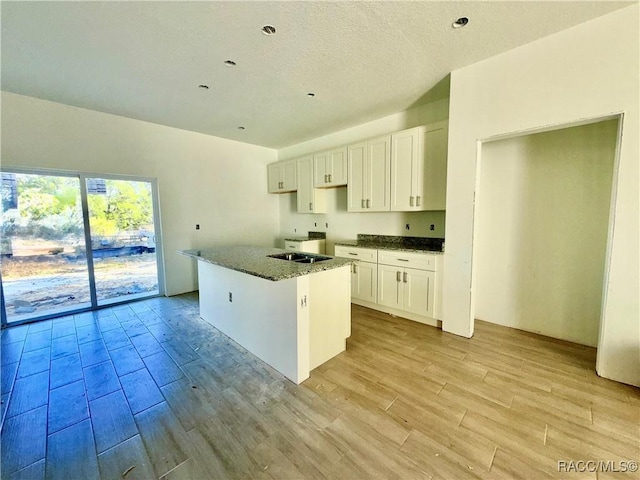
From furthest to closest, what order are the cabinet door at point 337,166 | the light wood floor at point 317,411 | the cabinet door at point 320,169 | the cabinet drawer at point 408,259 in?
the cabinet door at point 320,169
the cabinet door at point 337,166
the cabinet drawer at point 408,259
the light wood floor at point 317,411

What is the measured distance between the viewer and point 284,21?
1958 millimetres

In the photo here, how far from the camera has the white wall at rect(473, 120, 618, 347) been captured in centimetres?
249

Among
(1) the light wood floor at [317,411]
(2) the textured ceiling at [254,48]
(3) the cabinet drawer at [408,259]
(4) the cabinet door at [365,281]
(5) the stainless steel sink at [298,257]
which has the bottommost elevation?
(1) the light wood floor at [317,411]

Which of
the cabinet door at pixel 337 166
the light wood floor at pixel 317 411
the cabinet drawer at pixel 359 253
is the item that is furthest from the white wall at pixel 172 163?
the cabinet drawer at pixel 359 253

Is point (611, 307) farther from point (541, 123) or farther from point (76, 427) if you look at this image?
point (76, 427)

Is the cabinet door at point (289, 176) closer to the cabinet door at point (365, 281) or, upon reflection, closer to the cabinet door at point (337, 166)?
the cabinet door at point (337, 166)

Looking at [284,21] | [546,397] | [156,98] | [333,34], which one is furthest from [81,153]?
[546,397]

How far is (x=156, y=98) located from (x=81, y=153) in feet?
4.72

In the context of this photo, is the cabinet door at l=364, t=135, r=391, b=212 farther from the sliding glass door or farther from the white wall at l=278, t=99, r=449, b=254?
the sliding glass door

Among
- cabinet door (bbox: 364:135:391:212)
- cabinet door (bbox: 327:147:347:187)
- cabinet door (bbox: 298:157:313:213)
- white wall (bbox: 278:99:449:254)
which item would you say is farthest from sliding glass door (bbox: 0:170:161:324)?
cabinet door (bbox: 364:135:391:212)

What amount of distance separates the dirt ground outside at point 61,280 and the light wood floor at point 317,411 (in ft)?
2.68

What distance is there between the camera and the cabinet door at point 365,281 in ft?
11.8

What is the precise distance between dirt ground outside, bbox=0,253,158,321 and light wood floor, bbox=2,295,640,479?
82 centimetres

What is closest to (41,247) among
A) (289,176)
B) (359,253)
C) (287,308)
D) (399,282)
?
(287,308)
